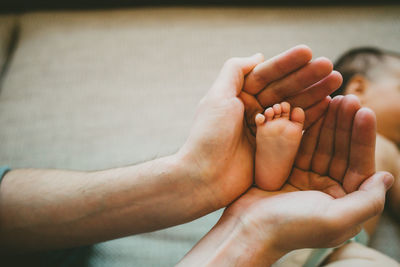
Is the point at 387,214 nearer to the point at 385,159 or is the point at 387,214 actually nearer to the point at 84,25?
the point at 385,159

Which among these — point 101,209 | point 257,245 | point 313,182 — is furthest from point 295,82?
point 101,209

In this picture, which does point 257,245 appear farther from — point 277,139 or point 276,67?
point 276,67

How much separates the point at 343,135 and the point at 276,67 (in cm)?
19

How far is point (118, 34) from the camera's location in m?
1.09

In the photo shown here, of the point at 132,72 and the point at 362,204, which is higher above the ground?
the point at 132,72

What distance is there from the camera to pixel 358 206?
48 centimetres

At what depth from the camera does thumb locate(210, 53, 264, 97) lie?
592 millimetres

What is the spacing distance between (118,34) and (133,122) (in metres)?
0.40

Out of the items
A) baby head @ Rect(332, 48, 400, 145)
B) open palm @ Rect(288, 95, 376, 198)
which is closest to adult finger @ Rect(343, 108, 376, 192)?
open palm @ Rect(288, 95, 376, 198)

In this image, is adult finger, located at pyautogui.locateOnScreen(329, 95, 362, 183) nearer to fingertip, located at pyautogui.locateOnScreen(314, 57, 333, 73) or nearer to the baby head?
fingertip, located at pyautogui.locateOnScreen(314, 57, 333, 73)

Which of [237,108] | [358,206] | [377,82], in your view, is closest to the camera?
[358,206]

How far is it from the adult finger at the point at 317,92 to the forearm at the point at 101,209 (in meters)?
0.27

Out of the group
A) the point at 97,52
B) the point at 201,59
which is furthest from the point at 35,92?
the point at 201,59

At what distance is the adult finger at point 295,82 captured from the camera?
544 millimetres
